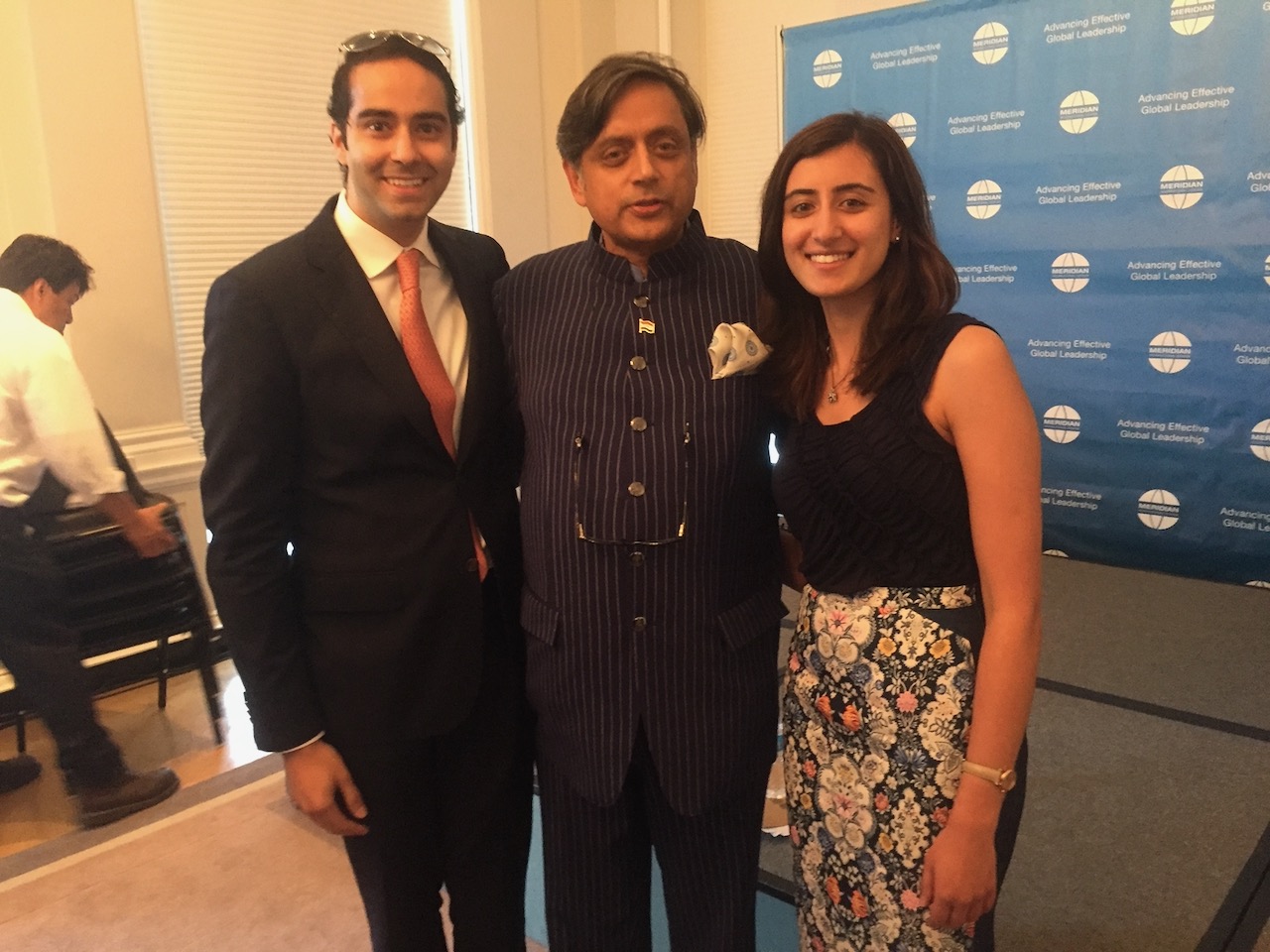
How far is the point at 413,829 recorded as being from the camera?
4.95ft

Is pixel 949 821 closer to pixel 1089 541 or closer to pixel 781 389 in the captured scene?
pixel 781 389

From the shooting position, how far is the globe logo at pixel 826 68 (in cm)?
410

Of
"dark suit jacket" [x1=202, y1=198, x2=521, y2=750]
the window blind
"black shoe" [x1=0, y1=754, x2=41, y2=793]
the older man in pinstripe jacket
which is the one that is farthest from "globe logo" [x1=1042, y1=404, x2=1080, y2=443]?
"black shoe" [x1=0, y1=754, x2=41, y2=793]

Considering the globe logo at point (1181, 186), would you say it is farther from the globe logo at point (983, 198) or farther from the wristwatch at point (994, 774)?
the wristwatch at point (994, 774)

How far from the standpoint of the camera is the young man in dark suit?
131 centimetres

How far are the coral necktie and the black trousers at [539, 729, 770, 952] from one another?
552 mm

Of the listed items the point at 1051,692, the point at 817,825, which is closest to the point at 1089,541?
the point at 1051,692

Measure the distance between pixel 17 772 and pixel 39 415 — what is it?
1143mm

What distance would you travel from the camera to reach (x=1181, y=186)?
331 centimetres

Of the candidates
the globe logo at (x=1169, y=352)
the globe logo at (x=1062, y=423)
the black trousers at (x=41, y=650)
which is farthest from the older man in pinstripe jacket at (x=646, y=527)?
the globe logo at (x=1062, y=423)

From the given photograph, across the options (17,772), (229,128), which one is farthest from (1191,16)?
(17,772)

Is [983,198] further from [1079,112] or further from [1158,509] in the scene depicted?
[1158,509]

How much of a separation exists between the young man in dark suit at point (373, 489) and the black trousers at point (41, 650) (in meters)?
1.93

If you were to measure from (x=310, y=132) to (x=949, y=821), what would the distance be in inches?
153
